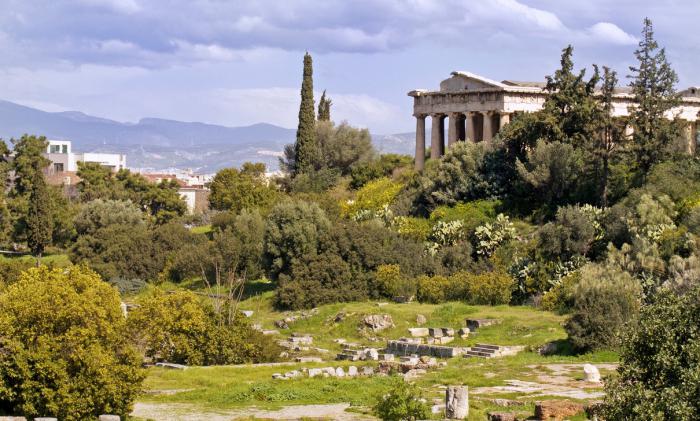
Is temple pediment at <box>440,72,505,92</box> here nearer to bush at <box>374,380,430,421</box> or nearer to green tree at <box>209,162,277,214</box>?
green tree at <box>209,162,277,214</box>

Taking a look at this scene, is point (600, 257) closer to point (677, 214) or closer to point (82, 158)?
point (677, 214)

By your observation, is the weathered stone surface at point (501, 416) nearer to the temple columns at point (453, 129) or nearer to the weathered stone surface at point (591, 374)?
the weathered stone surface at point (591, 374)

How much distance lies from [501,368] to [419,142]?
37976 mm

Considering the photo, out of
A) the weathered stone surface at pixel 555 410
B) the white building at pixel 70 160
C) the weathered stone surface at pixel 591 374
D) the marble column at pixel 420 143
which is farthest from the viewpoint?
the white building at pixel 70 160

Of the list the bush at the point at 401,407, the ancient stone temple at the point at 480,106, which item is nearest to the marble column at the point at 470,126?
the ancient stone temple at the point at 480,106

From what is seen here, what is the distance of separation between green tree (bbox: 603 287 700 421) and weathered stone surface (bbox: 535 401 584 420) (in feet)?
11.4

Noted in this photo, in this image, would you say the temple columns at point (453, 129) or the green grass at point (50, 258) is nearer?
the temple columns at point (453, 129)

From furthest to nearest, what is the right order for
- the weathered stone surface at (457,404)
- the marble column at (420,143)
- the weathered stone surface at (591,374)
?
the marble column at (420,143) < the weathered stone surface at (591,374) < the weathered stone surface at (457,404)

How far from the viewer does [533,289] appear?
5016cm

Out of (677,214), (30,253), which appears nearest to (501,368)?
(677,214)

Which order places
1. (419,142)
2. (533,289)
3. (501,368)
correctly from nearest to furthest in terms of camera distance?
(501,368), (533,289), (419,142)

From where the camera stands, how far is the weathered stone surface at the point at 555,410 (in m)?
27.2

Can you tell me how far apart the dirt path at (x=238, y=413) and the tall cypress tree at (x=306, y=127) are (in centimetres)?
4984

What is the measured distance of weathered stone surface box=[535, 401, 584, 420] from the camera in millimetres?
27219
